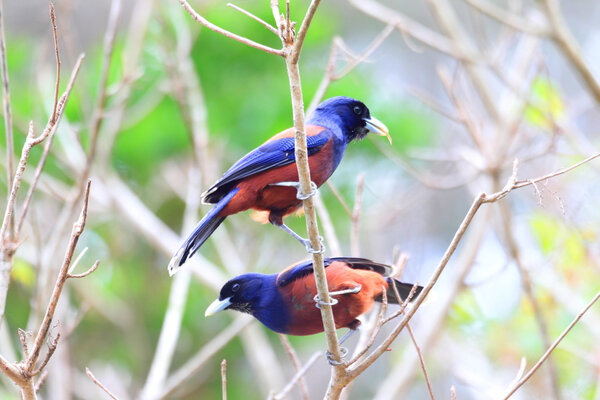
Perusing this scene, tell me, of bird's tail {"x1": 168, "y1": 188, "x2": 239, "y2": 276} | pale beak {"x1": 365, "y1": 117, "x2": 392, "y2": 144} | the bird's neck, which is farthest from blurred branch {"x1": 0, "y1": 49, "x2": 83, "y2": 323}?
pale beak {"x1": 365, "y1": 117, "x2": 392, "y2": 144}

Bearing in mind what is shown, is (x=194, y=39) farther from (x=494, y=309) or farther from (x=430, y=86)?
(x=430, y=86)

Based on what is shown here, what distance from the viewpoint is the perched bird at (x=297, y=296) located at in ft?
8.51

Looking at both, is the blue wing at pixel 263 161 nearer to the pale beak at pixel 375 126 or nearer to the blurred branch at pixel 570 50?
the pale beak at pixel 375 126

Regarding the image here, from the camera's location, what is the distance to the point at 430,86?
10562 mm

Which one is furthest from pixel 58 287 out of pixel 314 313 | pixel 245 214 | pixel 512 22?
pixel 245 214

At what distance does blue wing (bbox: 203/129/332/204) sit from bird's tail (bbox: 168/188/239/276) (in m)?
0.05

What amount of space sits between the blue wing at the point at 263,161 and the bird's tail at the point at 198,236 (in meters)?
0.05

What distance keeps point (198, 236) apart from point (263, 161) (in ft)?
1.31

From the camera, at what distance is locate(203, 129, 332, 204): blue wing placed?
105 inches

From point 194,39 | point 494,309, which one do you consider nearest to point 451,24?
point 194,39

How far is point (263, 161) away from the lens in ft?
8.84

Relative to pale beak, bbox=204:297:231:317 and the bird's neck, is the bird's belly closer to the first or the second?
the bird's neck

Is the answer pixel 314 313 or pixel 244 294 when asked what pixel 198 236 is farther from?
pixel 314 313

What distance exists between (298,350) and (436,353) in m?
1.15
